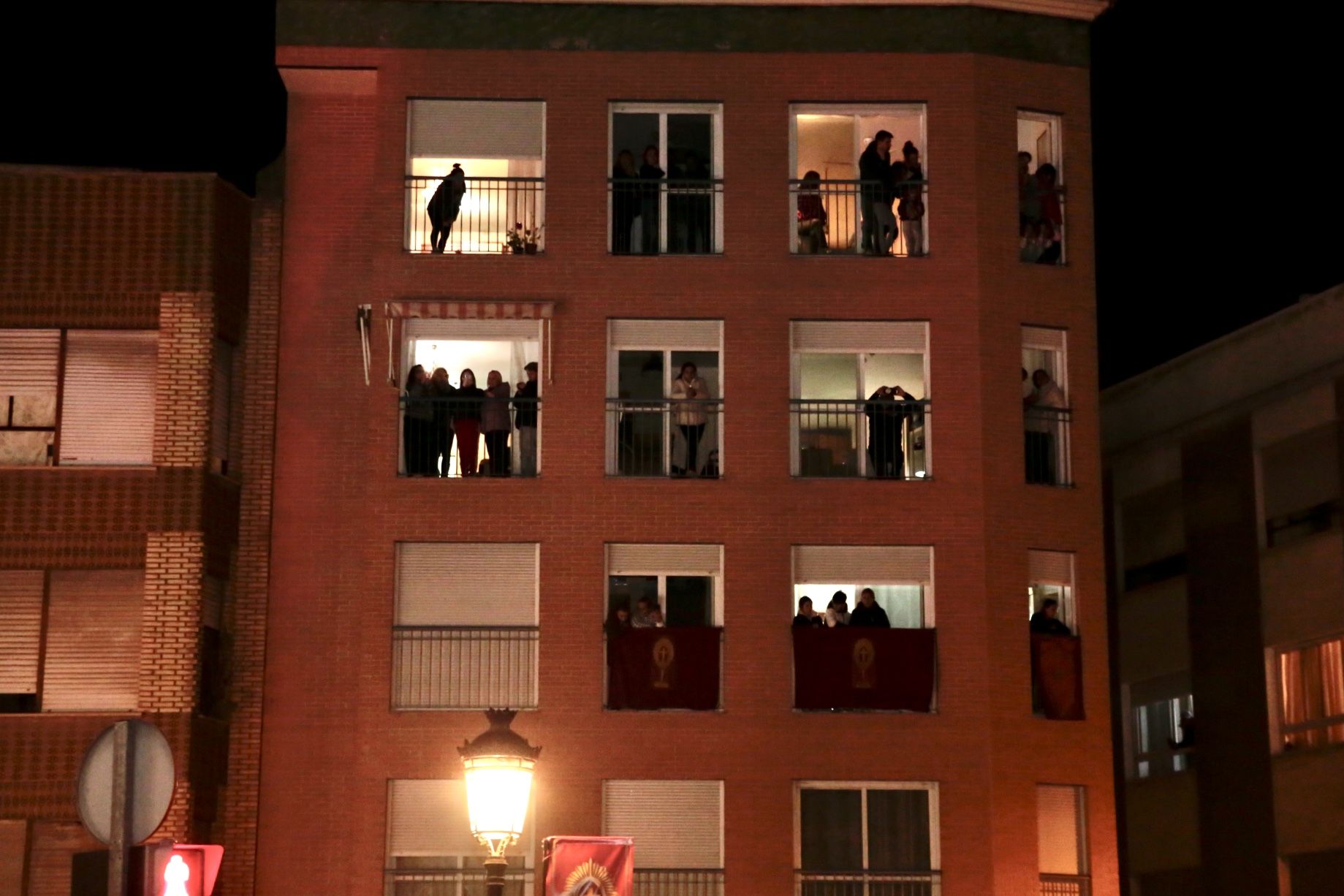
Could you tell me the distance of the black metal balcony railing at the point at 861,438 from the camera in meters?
29.7

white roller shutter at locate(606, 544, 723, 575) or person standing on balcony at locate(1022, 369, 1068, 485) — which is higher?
person standing on balcony at locate(1022, 369, 1068, 485)

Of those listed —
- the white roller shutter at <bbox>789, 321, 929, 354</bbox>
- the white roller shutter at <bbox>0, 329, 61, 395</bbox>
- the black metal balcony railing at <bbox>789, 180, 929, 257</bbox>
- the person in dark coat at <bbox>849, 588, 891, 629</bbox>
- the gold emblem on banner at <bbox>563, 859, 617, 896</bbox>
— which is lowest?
the gold emblem on banner at <bbox>563, 859, 617, 896</bbox>

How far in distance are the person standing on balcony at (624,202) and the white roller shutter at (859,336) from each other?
2.81m

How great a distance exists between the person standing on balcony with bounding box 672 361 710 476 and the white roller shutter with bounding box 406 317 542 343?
2255 millimetres

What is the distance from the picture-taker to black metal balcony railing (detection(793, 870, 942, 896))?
27.9m

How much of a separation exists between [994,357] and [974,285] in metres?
1.11

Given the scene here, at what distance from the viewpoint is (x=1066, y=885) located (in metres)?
28.5

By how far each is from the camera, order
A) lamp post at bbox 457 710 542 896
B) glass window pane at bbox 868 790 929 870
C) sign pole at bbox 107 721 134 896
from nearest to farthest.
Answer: sign pole at bbox 107 721 134 896, lamp post at bbox 457 710 542 896, glass window pane at bbox 868 790 929 870

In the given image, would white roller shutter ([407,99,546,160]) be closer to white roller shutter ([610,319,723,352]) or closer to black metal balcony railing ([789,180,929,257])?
white roller shutter ([610,319,723,352])

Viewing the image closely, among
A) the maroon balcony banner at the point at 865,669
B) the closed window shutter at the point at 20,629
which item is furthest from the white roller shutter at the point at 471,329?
the closed window shutter at the point at 20,629

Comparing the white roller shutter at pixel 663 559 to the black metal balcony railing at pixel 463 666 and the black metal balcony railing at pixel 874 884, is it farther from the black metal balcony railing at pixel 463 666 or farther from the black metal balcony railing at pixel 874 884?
the black metal balcony railing at pixel 874 884

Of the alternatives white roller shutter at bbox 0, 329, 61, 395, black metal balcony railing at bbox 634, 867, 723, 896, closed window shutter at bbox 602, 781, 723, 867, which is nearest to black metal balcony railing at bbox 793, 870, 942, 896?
black metal balcony railing at bbox 634, 867, 723, 896

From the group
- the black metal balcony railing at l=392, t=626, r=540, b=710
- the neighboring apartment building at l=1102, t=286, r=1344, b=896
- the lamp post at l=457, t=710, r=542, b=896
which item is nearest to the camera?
the lamp post at l=457, t=710, r=542, b=896

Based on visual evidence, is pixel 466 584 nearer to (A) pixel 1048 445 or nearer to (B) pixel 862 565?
(B) pixel 862 565
